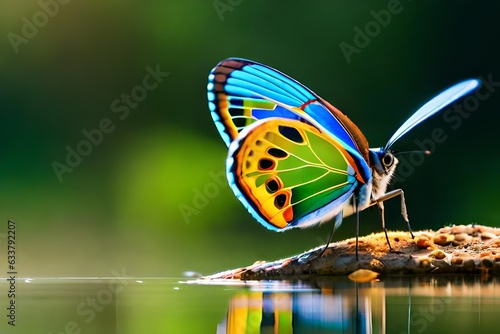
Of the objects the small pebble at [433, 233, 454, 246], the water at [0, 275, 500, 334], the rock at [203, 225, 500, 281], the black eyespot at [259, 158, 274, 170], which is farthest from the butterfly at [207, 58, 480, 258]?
the water at [0, 275, 500, 334]

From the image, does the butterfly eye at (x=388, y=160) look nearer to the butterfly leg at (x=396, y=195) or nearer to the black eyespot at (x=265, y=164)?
the butterfly leg at (x=396, y=195)

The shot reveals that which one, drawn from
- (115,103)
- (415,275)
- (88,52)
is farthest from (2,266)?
(415,275)

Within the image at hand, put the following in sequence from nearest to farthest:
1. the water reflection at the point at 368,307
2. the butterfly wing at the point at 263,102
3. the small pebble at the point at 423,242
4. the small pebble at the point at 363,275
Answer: the water reflection at the point at 368,307, the small pebble at the point at 363,275, the small pebble at the point at 423,242, the butterfly wing at the point at 263,102

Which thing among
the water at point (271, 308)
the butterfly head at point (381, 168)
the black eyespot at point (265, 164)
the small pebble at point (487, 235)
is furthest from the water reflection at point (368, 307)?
the black eyespot at point (265, 164)

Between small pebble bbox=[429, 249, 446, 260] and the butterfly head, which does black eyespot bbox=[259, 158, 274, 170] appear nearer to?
the butterfly head

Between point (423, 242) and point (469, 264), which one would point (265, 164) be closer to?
point (423, 242)

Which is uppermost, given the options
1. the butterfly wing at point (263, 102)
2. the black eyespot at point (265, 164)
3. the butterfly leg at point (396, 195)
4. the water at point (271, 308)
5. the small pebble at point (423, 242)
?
the butterfly wing at point (263, 102)

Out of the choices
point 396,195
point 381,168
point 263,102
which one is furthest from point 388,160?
point 263,102
